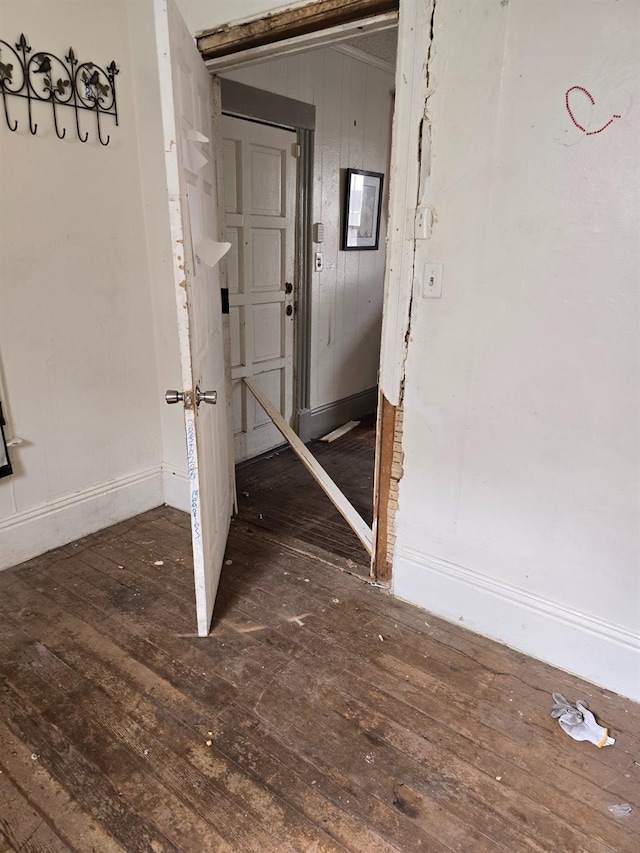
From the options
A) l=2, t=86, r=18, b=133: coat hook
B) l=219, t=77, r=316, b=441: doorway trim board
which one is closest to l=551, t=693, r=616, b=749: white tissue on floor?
l=219, t=77, r=316, b=441: doorway trim board

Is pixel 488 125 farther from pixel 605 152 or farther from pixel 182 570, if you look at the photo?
pixel 182 570

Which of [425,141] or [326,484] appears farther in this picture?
[326,484]

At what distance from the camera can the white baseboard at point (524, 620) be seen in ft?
5.92

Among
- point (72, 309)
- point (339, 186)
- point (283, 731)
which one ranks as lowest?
point (283, 731)

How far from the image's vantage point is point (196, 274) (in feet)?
6.23

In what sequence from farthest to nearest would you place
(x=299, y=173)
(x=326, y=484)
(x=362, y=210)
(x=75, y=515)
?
(x=362, y=210), (x=299, y=173), (x=326, y=484), (x=75, y=515)

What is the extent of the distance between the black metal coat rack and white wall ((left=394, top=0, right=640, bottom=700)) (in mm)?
1512

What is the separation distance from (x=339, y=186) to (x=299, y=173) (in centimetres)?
44

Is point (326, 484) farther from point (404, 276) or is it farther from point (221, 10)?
point (221, 10)

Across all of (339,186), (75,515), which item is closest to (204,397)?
(75,515)

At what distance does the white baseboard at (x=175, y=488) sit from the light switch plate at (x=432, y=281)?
164 centimetres

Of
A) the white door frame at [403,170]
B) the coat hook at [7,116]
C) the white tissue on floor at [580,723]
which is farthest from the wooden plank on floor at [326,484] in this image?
the coat hook at [7,116]

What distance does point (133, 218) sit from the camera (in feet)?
8.81

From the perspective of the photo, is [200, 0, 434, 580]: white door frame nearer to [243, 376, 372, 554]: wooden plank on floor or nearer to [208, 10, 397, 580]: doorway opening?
[243, 376, 372, 554]: wooden plank on floor
